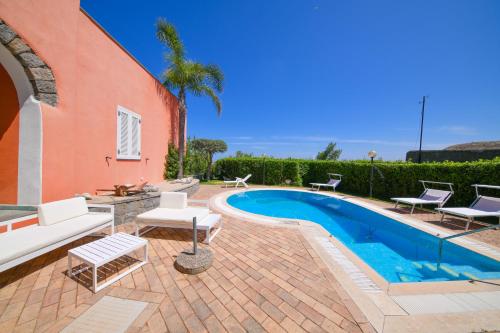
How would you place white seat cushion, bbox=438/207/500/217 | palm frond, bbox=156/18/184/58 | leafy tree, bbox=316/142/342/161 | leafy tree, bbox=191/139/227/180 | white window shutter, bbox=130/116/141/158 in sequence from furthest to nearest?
leafy tree, bbox=316/142/342/161 < leafy tree, bbox=191/139/227/180 < palm frond, bbox=156/18/184/58 < white window shutter, bbox=130/116/141/158 < white seat cushion, bbox=438/207/500/217

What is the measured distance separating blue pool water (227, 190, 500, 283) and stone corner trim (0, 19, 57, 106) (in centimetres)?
702

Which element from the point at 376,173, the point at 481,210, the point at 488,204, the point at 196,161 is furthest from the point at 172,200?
the point at 376,173

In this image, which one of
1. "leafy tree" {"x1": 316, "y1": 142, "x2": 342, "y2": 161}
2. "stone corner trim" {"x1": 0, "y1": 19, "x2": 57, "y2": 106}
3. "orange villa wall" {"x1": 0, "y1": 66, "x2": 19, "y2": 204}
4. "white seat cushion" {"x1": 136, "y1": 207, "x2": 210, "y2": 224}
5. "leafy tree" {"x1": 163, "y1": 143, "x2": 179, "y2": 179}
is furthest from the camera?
"leafy tree" {"x1": 316, "y1": 142, "x2": 342, "y2": 161}

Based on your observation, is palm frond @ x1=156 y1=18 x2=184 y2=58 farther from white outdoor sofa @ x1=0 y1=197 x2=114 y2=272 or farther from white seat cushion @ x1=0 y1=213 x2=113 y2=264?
white seat cushion @ x1=0 y1=213 x2=113 y2=264

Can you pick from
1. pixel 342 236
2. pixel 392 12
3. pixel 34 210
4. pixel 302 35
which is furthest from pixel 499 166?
pixel 34 210

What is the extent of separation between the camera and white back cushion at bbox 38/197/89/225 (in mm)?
3186

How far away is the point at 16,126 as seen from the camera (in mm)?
3787

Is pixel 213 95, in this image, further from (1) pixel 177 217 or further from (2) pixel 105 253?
(2) pixel 105 253

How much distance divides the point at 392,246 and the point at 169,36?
12.3 m

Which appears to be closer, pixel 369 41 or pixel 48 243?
pixel 48 243

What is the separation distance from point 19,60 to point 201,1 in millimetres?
7346

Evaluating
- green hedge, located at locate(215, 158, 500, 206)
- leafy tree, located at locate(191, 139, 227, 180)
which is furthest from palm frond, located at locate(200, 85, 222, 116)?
green hedge, located at locate(215, 158, 500, 206)

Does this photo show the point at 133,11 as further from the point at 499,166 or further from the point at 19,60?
the point at 499,166

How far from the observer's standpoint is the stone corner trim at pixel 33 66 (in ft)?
11.0
